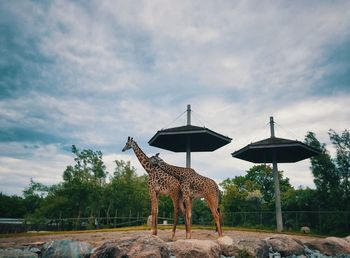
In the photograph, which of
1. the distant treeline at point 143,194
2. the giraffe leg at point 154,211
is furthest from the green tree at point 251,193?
the giraffe leg at point 154,211

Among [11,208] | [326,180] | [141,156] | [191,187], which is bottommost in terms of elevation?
[11,208]

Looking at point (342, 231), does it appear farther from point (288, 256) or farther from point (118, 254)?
point (118, 254)

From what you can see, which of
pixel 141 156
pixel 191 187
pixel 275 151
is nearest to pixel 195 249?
pixel 191 187

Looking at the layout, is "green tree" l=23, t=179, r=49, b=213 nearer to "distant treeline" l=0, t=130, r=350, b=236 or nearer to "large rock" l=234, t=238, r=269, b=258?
"distant treeline" l=0, t=130, r=350, b=236

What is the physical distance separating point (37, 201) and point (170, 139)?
39511 millimetres

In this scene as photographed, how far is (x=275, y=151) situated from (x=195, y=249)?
1727 cm

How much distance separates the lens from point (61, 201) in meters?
39.4

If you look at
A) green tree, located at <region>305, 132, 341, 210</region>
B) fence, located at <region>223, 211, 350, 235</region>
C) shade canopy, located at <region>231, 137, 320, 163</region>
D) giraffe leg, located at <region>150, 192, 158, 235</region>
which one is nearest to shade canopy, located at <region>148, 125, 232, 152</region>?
shade canopy, located at <region>231, 137, 320, 163</region>

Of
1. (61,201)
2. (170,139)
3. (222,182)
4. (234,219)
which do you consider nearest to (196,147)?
(170,139)

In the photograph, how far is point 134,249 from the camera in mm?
7293

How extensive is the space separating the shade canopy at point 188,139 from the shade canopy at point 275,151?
7.60ft

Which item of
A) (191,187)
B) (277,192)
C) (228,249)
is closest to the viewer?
(228,249)

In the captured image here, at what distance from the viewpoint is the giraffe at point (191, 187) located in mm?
11867

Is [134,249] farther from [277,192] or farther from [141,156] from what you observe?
[277,192]
